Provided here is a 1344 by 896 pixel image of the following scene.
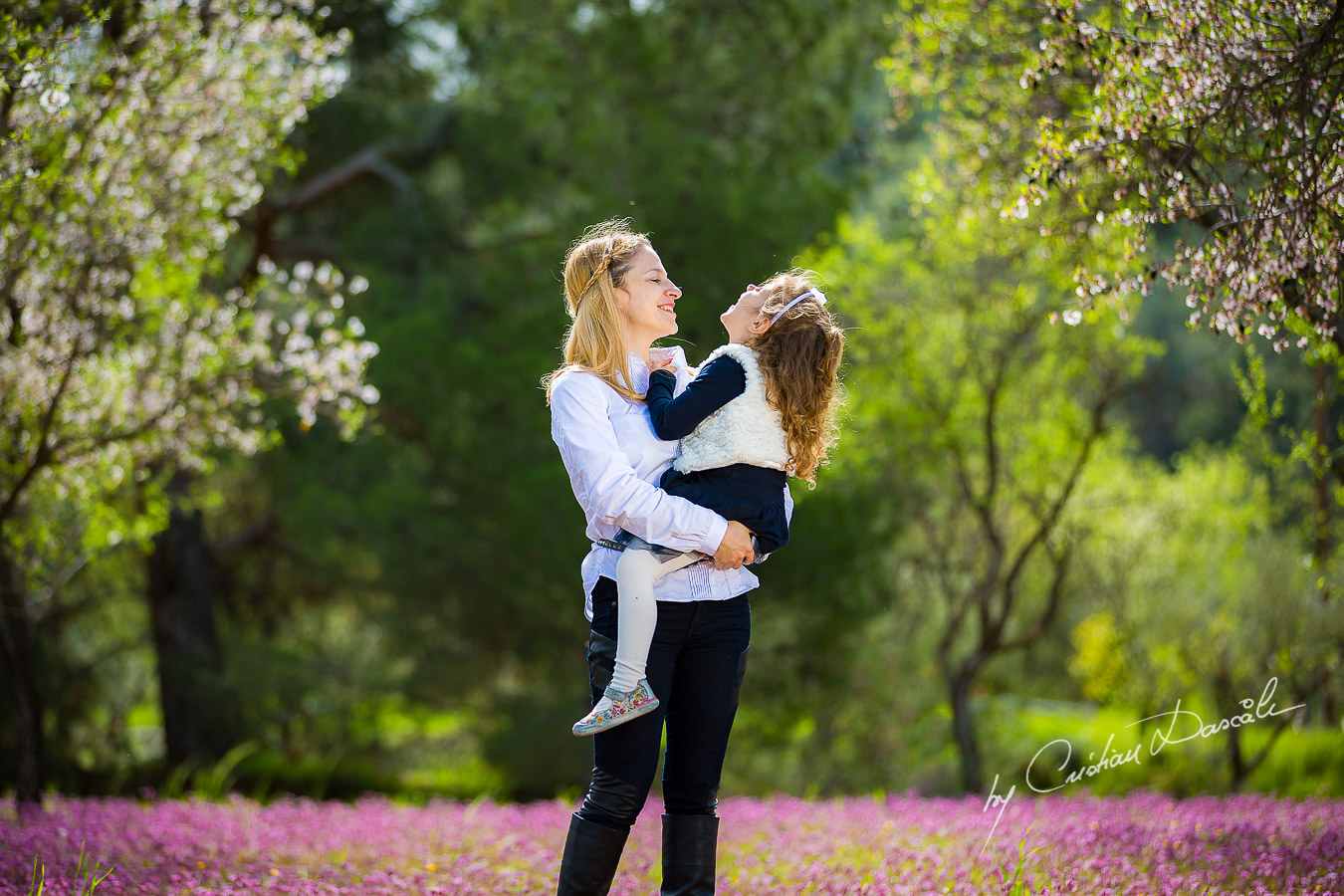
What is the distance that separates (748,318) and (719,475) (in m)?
0.47

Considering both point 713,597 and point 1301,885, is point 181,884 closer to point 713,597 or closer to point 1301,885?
point 713,597

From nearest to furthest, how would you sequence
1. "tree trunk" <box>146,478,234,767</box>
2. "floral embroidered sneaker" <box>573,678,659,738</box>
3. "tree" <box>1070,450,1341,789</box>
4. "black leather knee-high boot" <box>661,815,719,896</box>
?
"floral embroidered sneaker" <box>573,678,659,738</box>
"black leather knee-high boot" <box>661,815,719,896</box>
"tree" <box>1070,450,1341,789</box>
"tree trunk" <box>146,478,234,767</box>

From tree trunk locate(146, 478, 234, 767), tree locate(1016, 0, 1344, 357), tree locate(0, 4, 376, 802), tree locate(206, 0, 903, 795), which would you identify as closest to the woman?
tree locate(1016, 0, 1344, 357)

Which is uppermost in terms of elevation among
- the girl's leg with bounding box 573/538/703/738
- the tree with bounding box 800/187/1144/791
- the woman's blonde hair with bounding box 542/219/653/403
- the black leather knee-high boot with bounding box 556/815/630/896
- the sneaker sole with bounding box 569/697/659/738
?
the tree with bounding box 800/187/1144/791

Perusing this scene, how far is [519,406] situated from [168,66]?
5.10 m

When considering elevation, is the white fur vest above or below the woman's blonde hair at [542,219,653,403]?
below

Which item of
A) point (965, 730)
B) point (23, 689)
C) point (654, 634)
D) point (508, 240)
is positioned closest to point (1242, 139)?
point (654, 634)

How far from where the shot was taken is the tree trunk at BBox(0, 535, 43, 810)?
6473 mm

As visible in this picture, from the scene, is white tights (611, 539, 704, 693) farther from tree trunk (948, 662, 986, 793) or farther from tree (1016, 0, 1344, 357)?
tree trunk (948, 662, 986, 793)

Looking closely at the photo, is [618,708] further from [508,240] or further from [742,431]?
[508,240]

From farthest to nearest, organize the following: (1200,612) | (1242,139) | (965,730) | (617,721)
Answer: (1200,612) < (965,730) < (1242,139) < (617,721)

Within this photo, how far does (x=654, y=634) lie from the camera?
9.00ft

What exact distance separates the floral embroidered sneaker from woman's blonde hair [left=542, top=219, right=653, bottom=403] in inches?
31.0

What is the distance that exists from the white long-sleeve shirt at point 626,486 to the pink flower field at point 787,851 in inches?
59.6
